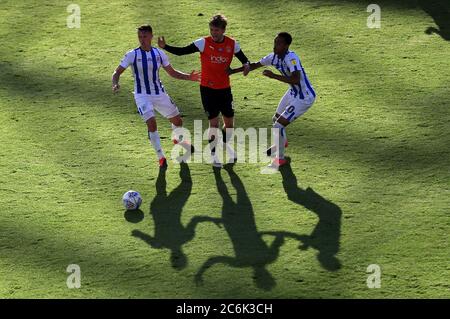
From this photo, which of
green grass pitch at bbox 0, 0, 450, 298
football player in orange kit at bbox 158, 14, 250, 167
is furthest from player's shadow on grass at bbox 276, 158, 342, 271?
football player in orange kit at bbox 158, 14, 250, 167

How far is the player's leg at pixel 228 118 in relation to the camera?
54.1 feet

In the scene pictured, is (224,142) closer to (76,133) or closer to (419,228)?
(76,133)

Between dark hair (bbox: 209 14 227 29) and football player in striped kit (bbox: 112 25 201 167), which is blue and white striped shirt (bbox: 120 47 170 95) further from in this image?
dark hair (bbox: 209 14 227 29)

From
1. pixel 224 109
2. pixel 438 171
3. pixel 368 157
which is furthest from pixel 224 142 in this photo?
pixel 438 171

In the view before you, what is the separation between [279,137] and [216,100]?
1.30m

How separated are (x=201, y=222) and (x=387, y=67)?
716 centimetres

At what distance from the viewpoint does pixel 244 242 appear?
14.0 meters

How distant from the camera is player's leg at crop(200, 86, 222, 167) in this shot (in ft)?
53.9

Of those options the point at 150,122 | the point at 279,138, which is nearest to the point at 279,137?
the point at 279,138

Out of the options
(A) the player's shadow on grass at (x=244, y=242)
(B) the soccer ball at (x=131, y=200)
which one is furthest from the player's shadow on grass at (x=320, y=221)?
(B) the soccer ball at (x=131, y=200)

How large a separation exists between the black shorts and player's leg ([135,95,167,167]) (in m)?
0.97

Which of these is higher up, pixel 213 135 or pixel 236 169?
pixel 213 135

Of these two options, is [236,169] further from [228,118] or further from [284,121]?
[284,121]

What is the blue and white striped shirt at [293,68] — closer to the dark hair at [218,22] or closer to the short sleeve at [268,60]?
the short sleeve at [268,60]
